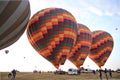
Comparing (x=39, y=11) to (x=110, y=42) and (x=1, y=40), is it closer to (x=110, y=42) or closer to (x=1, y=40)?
(x=1, y=40)

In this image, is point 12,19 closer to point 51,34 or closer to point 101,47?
point 51,34

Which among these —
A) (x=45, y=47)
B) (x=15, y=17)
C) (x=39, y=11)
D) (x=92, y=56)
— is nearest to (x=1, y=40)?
(x=15, y=17)

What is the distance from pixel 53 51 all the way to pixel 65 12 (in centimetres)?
543

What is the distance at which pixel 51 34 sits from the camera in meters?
29.0

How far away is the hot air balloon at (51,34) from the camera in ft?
95.3

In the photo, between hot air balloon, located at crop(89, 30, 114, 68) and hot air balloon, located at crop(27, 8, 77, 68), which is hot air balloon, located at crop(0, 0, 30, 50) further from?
hot air balloon, located at crop(89, 30, 114, 68)

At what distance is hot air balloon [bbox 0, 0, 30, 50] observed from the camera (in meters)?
16.4

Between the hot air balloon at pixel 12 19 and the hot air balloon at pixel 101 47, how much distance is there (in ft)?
86.8

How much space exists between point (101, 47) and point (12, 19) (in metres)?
29.2

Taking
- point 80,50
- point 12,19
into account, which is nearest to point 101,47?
point 80,50

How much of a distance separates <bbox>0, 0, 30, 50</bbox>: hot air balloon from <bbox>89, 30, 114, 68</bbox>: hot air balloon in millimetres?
26461

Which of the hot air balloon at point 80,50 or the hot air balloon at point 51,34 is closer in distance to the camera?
the hot air balloon at point 51,34

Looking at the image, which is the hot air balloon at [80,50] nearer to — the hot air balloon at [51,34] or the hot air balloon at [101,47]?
the hot air balloon at [101,47]

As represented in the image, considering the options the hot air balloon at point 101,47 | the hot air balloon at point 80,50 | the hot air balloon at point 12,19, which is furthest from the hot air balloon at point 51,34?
the hot air balloon at point 101,47
